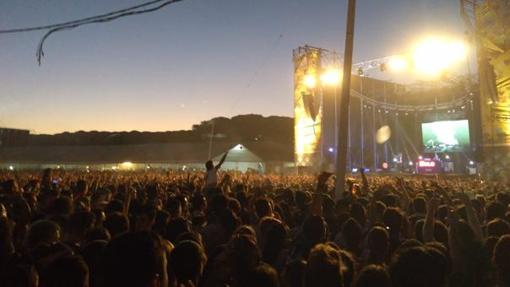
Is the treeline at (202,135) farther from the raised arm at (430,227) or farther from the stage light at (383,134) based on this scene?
the raised arm at (430,227)

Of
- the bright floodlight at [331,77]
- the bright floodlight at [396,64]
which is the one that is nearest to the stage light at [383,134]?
the bright floodlight at [331,77]

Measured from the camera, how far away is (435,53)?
18891mm

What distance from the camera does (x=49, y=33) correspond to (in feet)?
29.8

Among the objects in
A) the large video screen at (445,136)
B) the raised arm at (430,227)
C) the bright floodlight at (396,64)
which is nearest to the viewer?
the raised arm at (430,227)

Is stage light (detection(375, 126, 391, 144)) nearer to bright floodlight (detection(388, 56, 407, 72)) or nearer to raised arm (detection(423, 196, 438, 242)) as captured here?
bright floodlight (detection(388, 56, 407, 72))

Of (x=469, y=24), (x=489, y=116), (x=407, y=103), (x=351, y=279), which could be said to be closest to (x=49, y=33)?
(x=351, y=279)

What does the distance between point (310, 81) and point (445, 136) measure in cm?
1660

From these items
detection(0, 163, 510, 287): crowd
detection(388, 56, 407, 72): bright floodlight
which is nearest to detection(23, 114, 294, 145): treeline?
detection(388, 56, 407, 72): bright floodlight

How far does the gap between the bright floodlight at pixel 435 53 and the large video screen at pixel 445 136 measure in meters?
19.9

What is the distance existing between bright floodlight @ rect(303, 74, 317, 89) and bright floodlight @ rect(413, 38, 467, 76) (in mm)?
10740

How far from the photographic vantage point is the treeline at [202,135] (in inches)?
2886

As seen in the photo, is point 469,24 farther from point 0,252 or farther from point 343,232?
point 0,252

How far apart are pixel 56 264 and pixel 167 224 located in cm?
224

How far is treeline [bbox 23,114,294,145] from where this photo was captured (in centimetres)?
7330
